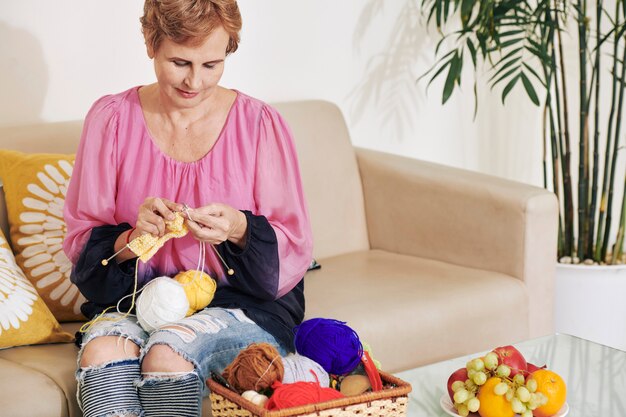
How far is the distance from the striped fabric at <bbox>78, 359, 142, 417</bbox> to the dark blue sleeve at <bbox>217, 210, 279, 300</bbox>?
0.28 m

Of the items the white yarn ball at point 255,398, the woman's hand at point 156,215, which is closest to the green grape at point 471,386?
the white yarn ball at point 255,398

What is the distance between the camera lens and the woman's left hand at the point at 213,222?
66.2 inches

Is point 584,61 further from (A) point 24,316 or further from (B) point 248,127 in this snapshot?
(A) point 24,316

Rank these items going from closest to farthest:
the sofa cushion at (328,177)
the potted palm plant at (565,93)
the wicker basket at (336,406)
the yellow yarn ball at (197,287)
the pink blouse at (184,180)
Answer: the wicker basket at (336,406) < the yellow yarn ball at (197,287) < the pink blouse at (184,180) < the sofa cushion at (328,177) < the potted palm plant at (565,93)

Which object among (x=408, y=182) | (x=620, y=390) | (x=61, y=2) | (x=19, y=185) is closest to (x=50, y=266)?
(x=19, y=185)

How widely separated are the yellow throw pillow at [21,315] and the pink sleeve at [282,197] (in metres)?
0.45

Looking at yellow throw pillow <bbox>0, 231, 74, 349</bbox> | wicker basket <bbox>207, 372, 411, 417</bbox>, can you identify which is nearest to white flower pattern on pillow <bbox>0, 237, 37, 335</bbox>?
yellow throw pillow <bbox>0, 231, 74, 349</bbox>

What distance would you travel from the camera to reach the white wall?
2.41 m

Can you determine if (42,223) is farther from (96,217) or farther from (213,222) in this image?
(213,222)

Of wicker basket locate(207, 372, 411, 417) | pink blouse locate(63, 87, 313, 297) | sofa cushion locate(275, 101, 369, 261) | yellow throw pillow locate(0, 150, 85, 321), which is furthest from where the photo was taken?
sofa cushion locate(275, 101, 369, 261)

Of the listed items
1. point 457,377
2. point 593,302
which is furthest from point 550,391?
point 593,302

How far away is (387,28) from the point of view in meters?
3.01

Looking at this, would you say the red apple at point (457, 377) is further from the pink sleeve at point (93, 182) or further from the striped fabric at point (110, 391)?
the pink sleeve at point (93, 182)

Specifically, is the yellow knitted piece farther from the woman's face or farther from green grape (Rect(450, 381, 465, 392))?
green grape (Rect(450, 381, 465, 392))
